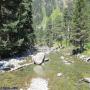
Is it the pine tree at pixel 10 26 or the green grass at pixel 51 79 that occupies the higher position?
the pine tree at pixel 10 26

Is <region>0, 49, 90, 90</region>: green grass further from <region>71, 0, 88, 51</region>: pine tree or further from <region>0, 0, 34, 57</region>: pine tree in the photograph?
<region>71, 0, 88, 51</region>: pine tree

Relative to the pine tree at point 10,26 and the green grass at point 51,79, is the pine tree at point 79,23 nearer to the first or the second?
the pine tree at point 10,26

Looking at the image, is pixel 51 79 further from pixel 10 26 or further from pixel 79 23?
pixel 79 23

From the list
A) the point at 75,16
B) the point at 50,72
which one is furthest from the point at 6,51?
the point at 75,16

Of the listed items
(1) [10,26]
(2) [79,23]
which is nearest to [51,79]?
(1) [10,26]

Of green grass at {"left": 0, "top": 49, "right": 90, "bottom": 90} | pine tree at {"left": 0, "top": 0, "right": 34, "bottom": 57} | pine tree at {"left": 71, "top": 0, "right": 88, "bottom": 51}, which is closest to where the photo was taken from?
green grass at {"left": 0, "top": 49, "right": 90, "bottom": 90}

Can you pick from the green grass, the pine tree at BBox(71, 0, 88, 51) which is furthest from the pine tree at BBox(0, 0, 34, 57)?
the pine tree at BBox(71, 0, 88, 51)

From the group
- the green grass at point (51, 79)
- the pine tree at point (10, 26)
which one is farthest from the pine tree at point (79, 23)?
the green grass at point (51, 79)

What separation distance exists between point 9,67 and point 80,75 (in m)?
10.7

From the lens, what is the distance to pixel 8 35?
48438mm

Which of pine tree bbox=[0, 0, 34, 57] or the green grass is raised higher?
pine tree bbox=[0, 0, 34, 57]

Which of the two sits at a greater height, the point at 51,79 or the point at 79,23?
the point at 79,23

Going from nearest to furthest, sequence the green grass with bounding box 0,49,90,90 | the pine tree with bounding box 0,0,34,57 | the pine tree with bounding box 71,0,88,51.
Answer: the green grass with bounding box 0,49,90,90 → the pine tree with bounding box 0,0,34,57 → the pine tree with bounding box 71,0,88,51

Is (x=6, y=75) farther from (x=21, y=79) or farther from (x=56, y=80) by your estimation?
(x=56, y=80)
